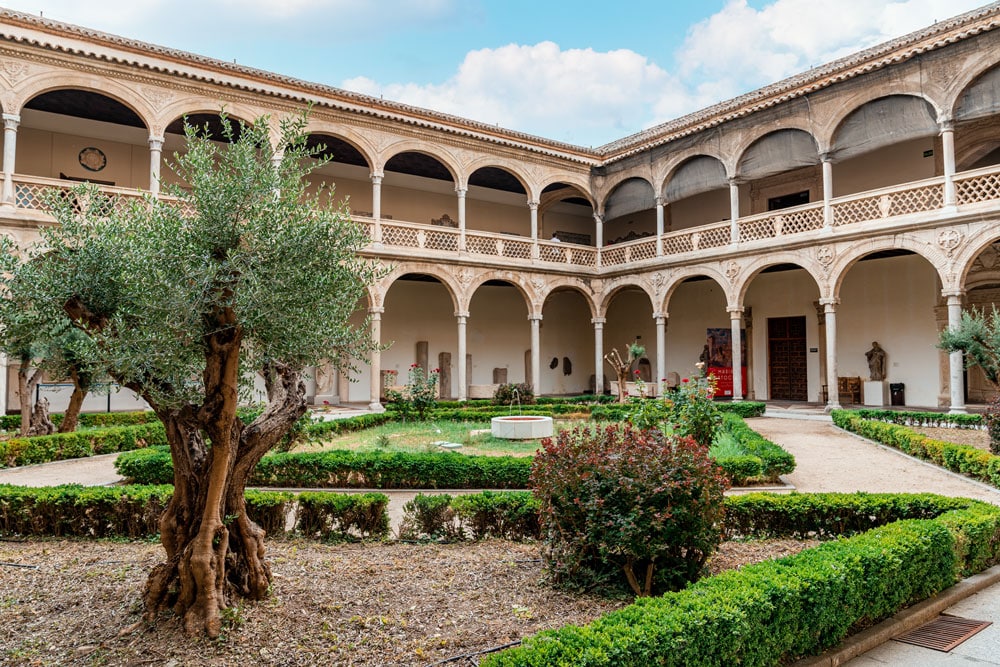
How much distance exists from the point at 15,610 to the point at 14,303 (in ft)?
6.11

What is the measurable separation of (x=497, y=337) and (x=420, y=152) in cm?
761

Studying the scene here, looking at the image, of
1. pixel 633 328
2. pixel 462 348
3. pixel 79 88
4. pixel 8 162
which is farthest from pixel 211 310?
pixel 633 328

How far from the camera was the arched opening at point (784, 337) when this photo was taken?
736 inches

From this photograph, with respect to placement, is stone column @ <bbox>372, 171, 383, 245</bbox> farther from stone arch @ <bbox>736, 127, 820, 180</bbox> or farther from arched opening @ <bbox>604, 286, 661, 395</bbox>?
stone arch @ <bbox>736, 127, 820, 180</bbox>

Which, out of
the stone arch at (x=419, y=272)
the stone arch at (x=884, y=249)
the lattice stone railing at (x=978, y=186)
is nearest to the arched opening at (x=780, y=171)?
the stone arch at (x=884, y=249)

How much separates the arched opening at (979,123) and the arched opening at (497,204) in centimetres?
1209

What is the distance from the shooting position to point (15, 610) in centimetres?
368

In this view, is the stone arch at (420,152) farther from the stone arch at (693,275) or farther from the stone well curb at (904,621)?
the stone well curb at (904,621)

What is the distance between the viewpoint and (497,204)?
22.8 metres

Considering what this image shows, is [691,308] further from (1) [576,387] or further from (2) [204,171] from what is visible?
(2) [204,171]

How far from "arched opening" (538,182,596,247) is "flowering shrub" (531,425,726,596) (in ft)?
62.1

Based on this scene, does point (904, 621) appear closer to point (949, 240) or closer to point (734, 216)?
point (949, 240)

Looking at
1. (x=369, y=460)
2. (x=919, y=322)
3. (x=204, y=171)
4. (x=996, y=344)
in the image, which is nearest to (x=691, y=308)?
(x=919, y=322)

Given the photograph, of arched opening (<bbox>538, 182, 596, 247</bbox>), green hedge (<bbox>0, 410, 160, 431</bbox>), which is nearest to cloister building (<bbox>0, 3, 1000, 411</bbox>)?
arched opening (<bbox>538, 182, 596, 247</bbox>)
